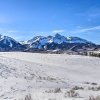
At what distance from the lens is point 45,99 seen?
587 inches

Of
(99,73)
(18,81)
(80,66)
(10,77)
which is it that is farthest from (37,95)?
(80,66)

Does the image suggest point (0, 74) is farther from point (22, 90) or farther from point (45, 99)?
point (45, 99)

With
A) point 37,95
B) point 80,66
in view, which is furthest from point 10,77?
point 80,66

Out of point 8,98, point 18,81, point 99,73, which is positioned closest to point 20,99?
point 8,98

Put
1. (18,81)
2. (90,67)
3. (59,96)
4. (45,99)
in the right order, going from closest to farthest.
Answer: (45,99), (59,96), (18,81), (90,67)

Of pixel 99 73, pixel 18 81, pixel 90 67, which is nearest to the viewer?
pixel 18 81

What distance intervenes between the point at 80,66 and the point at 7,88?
2559 centimetres

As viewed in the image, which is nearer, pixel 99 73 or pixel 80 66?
pixel 99 73

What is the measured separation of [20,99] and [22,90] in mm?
3767

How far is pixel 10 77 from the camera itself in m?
23.6

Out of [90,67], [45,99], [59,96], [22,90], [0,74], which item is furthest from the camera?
[90,67]

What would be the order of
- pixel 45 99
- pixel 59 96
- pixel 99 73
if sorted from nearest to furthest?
pixel 45 99, pixel 59 96, pixel 99 73

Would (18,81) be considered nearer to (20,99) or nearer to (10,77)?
(10,77)

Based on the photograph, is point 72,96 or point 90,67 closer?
point 72,96
